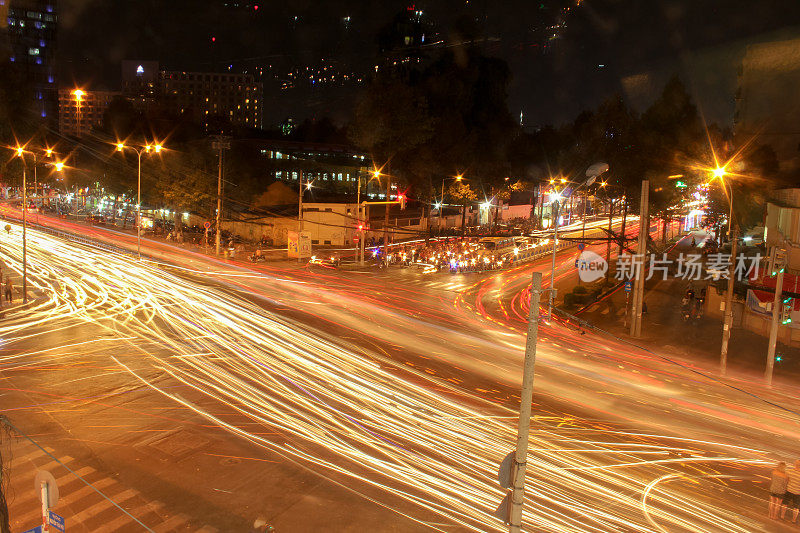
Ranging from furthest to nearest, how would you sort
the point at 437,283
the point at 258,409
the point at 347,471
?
the point at 437,283
the point at 258,409
the point at 347,471

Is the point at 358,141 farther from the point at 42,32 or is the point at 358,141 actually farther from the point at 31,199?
the point at 42,32

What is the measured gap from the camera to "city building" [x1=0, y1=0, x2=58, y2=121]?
147 m

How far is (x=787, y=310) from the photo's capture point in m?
23.3

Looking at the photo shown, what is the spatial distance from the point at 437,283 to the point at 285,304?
1329cm

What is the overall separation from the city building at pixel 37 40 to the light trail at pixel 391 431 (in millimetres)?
154685

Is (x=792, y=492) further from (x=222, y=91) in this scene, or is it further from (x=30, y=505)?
(x=222, y=91)

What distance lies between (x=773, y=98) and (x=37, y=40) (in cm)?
17521

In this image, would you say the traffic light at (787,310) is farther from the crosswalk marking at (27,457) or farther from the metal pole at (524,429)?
the crosswalk marking at (27,457)

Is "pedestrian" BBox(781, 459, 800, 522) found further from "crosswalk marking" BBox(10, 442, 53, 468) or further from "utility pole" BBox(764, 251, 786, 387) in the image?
"crosswalk marking" BBox(10, 442, 53, 468)

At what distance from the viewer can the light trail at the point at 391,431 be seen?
33.3 ft

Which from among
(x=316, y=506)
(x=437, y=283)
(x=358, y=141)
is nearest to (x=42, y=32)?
(x=358, y=141)

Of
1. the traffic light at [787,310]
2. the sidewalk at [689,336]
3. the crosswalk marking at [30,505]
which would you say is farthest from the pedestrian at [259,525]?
the traffic light at [787,310]

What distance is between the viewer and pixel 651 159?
3045cm

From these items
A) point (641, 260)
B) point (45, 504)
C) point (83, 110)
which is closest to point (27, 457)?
point (45, 504)
